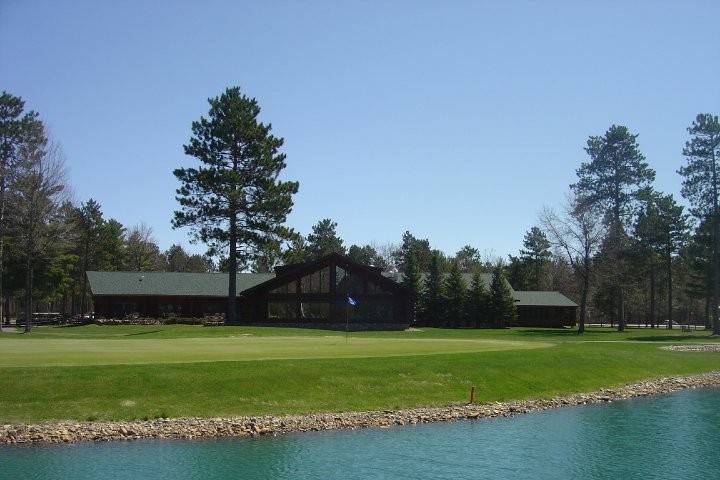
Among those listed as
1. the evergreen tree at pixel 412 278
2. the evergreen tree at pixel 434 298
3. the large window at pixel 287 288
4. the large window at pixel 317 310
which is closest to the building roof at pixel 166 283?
the large window at pixel 287 288

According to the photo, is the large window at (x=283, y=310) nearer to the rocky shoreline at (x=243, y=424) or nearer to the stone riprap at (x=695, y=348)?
the stone riprap at (x=695, y=348)

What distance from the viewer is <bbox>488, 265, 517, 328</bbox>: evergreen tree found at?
75812mm

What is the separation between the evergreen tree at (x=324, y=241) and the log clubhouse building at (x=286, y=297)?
121 feet

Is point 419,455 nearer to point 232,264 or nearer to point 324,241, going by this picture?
point 232,264

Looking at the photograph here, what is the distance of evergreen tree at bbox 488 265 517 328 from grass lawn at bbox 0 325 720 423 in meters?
36.5

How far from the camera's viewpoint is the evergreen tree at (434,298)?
76.3 m

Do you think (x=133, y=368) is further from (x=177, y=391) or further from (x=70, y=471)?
(x=70, y=471)

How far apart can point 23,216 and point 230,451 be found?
138ft

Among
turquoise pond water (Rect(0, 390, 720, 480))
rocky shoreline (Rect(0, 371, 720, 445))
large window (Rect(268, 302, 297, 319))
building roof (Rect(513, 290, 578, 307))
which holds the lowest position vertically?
turquoise pond water (Rect(0, 390, 720, 480))

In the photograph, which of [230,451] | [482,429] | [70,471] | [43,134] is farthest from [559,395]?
[43,134]

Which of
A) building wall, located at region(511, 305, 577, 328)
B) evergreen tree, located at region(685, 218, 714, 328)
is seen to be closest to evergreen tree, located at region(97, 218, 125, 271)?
building wall, located at region(511, 305, 577, 328)

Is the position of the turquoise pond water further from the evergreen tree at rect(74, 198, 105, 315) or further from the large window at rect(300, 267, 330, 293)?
→ the evergreen tree at rect(74, 198, 105, 315)

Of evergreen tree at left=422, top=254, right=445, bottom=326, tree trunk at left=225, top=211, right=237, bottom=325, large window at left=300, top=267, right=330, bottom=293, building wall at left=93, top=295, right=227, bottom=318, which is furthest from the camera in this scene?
evergreen tree at left=422, top=254, right=445, bottom=326

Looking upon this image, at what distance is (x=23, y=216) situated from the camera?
5491 centimetres
